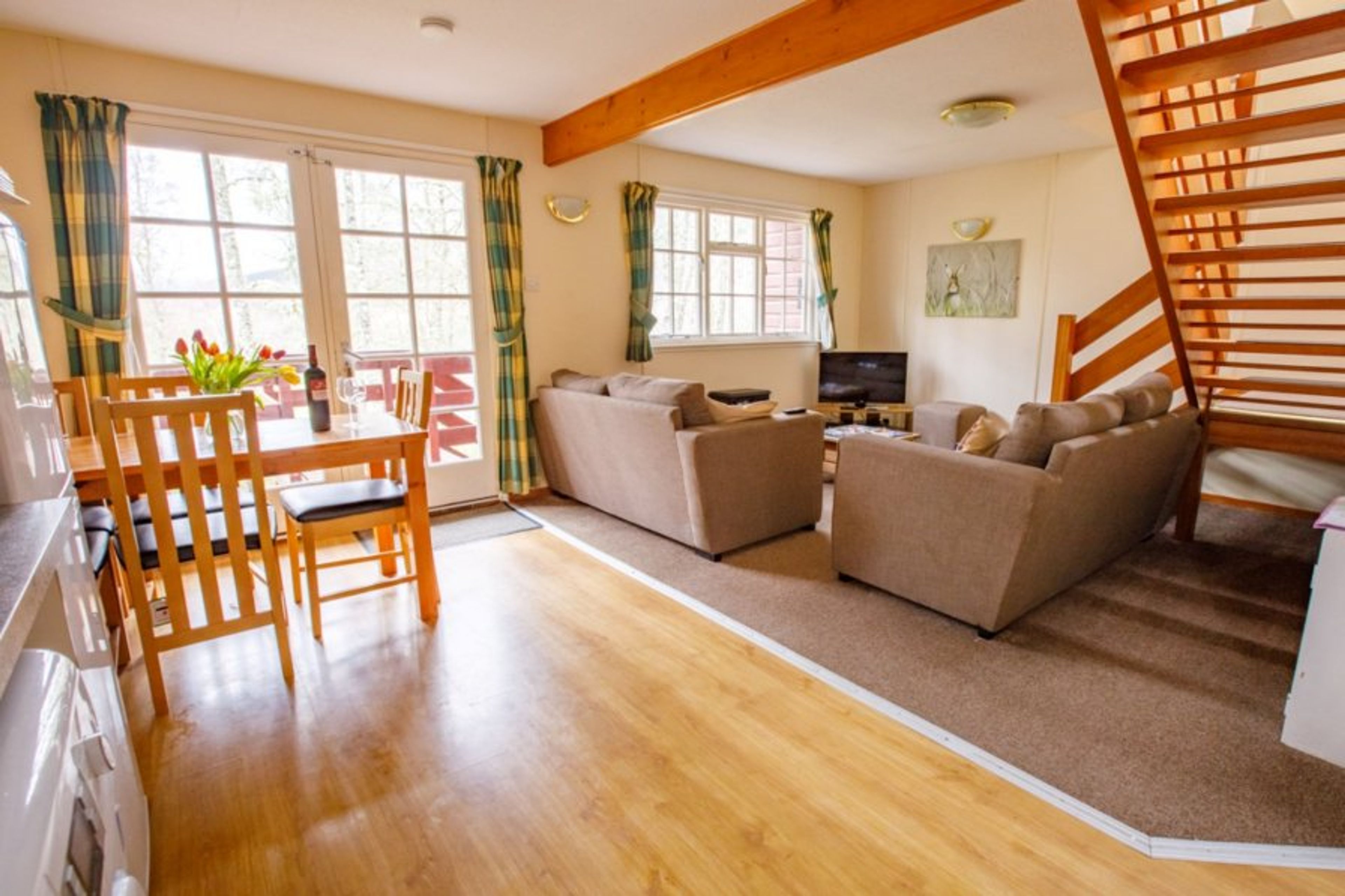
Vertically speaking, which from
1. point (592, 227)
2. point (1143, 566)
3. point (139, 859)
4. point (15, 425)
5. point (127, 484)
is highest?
point (592, 227)

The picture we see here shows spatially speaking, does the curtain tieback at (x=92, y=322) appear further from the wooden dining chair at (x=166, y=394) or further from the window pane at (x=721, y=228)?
the window pane at (x=721, y=228)

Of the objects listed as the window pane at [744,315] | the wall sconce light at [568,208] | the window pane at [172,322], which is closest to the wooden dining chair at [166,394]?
the window pane at [172,322]

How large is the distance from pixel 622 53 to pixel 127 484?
2.60 m

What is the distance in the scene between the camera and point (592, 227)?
456cm

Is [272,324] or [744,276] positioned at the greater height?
[744,276]

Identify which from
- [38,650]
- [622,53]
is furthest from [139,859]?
[622,53]

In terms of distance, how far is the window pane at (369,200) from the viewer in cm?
365

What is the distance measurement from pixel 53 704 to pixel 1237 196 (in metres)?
3.49

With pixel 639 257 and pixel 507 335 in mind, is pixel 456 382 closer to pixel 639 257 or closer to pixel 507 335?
pixel 507 335

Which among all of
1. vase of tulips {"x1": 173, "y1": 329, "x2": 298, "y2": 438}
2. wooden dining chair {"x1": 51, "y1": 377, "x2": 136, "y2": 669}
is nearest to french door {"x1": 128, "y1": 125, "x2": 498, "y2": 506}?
wooden dining chair {"x1": 51, "y1": 377, "x2": 136, "y2": 669}

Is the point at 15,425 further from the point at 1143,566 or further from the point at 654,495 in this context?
the point at 1143,566

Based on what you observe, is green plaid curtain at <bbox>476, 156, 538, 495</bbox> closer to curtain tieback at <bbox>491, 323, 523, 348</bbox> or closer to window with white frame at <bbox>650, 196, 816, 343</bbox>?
curtain tieback at <bbox>491, 323, 523, 348</bbox>

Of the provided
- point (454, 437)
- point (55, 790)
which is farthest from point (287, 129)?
point (55, 790)

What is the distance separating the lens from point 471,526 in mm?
3908
